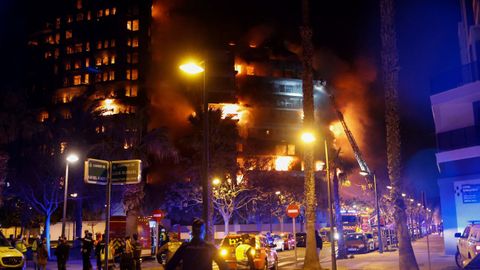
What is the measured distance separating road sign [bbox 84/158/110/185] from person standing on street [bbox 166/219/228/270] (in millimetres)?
5315

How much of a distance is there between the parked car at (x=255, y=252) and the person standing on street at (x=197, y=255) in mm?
14068

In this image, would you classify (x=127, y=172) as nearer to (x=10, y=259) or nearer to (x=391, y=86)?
(x=10, y=259)

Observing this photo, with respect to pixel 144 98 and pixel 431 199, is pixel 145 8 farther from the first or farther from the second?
pixel 431 199

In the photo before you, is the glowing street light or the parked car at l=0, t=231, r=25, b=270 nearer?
the glowing street light

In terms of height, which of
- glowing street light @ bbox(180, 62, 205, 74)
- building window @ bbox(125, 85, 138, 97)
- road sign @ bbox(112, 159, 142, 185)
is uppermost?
building window @ bbox(125, 85, 138, 97)

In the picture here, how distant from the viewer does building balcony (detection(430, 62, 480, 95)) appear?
28609 millimetres

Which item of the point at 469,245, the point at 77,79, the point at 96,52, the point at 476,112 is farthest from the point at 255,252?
the point at 77,79

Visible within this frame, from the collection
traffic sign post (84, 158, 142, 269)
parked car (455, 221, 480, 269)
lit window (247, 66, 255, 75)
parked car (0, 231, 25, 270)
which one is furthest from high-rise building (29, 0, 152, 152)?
traffic sign post (84, 158, 142, 269)

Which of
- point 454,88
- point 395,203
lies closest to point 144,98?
point 454,88

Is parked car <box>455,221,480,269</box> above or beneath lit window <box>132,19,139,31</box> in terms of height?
beneath

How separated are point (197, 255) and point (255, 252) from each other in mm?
15416

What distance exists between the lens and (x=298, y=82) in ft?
306

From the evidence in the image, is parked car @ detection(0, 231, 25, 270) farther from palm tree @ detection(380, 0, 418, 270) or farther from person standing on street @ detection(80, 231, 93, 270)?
palm tree @ detection(380, 0, 418, 270)

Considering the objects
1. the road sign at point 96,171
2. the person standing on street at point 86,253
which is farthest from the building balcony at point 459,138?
the road sign at point 96,171
